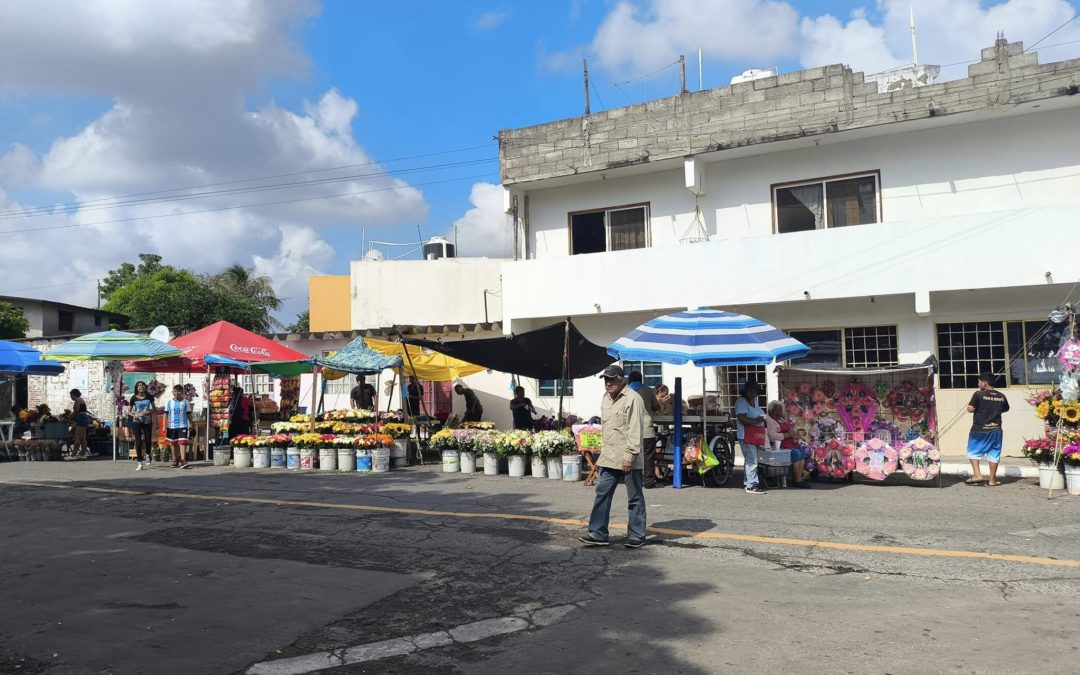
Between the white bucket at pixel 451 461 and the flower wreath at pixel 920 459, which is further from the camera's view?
the white bucket at pixel 451 461

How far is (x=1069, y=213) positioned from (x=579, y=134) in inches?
402

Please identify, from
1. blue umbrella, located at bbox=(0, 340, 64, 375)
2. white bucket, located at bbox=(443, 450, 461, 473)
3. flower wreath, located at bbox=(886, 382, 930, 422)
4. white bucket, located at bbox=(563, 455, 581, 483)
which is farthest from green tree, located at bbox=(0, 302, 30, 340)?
flower wreath, located at bbox=(886, 382, 930, 422)

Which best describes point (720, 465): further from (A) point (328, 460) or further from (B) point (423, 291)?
(B) point (423, 291)

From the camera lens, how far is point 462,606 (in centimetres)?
598

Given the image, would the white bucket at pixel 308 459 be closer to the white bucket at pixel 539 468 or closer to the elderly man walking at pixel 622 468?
the white bucket at pixel 539 468

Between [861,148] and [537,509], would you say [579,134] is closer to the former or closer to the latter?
[861,148]

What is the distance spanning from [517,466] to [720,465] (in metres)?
3.67

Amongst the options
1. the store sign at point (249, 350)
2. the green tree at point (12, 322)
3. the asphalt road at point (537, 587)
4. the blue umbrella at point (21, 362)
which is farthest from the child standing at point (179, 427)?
the green tree at point (12, 322)

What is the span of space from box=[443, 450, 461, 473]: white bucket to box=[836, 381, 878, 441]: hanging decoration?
7.02m

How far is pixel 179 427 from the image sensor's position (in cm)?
1658

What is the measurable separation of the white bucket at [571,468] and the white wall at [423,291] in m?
10.1

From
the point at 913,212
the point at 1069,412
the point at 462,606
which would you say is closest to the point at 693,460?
the point at 1069,412

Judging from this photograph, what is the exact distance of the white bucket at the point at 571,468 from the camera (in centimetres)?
1338

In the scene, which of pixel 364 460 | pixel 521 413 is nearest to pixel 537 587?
pixel 364 460
